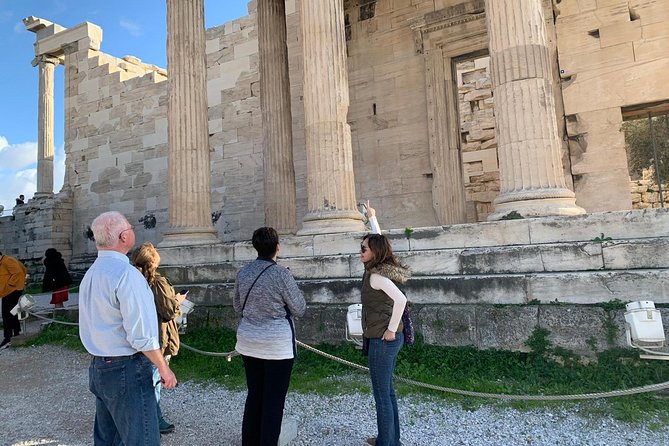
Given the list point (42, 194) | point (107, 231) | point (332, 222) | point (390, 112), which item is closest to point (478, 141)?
point (390, 112)

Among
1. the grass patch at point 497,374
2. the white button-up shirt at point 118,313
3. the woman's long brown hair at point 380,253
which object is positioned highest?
the woman's long brown hair at point 380,253

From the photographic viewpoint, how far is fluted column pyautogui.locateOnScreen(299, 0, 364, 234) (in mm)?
7777

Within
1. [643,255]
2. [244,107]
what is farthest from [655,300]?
[244,107]

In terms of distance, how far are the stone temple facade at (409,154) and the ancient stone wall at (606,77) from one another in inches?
1.4

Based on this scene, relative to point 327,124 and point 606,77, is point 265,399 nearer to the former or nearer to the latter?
point 327,124

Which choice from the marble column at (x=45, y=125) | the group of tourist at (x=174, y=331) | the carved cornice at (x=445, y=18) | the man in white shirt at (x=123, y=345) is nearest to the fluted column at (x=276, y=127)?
the carved cornice at (x=445, y=18)

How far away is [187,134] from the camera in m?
9.50

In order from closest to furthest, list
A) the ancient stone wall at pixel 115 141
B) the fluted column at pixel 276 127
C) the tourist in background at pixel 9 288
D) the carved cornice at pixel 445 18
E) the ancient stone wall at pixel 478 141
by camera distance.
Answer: the tourist in background at pixel 9 288
the carved cornice at pixel 445 18
the fluted column at pixel 276 127
the ancient stone wall at pixel 478 141
the ancient stone wall at pixel 115 141

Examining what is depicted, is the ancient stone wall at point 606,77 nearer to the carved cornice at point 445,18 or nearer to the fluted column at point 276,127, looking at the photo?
the carved cornice at point 445,18

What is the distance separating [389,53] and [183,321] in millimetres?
8819

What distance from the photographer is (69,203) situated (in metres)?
A: 17.9

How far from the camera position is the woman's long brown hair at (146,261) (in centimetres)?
→ 387

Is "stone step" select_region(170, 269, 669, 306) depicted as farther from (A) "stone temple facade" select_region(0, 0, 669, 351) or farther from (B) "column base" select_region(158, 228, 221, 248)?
(B) "column base" select_region(158, 228, 221, 248)

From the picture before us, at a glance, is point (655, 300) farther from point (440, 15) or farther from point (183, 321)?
point (440, 15)
